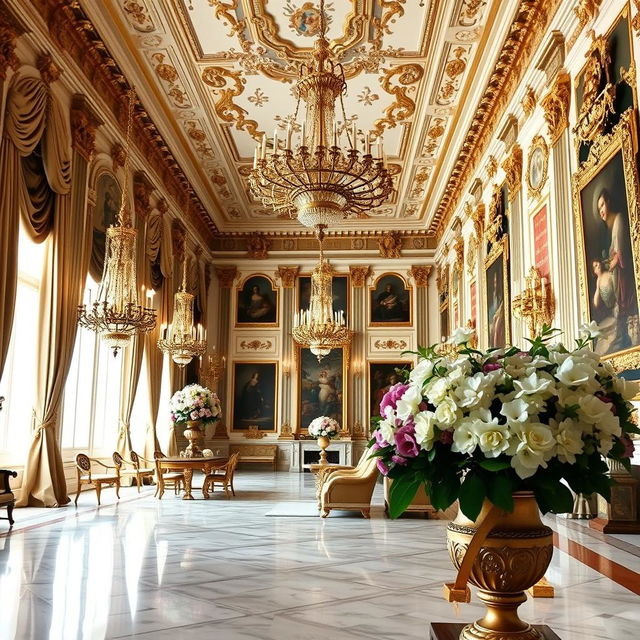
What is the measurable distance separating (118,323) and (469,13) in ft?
19.6

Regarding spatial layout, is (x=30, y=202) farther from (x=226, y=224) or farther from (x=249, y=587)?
(x=226, y=224)

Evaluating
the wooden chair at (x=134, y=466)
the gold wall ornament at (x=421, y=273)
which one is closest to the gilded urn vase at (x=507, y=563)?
the wooden chair at (x=134, y=466)

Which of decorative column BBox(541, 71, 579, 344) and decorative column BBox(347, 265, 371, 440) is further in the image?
decorative column BBox(347, 265, 371, 440)

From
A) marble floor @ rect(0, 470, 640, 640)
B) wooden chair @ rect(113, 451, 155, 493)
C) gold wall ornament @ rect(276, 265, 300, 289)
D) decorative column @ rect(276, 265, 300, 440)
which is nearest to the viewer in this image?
marble floor @ rect(0, 470, 640, 640)

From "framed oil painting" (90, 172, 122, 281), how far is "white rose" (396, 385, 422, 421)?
853cm

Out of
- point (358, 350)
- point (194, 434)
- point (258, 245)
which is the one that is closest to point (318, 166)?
point (194, 434)

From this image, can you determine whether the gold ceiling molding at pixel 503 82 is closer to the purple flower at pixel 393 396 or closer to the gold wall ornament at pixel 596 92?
the gold wall ornament at pixel 596 92

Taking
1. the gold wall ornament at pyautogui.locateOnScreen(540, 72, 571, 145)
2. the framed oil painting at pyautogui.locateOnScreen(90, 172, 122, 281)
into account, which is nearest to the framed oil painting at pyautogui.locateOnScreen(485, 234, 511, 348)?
the gold wall ornament at pyautogui.locateOnScreen(540, 72, 571, 145)

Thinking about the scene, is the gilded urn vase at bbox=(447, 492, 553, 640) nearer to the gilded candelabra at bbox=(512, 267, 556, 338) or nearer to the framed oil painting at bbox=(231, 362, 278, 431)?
the gilded candelabra at bbox=(512, 267, 556, 338)

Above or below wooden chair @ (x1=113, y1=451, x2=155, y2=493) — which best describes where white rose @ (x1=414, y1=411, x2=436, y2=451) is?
above

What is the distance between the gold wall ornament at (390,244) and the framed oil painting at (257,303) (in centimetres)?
302

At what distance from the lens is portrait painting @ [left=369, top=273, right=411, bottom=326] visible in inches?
674

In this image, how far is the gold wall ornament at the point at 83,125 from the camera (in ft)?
29.0

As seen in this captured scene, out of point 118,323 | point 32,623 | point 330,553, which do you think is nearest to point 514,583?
point 32,623
